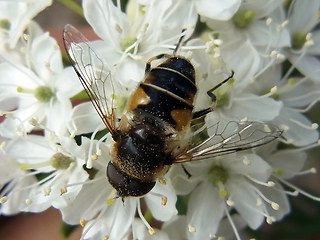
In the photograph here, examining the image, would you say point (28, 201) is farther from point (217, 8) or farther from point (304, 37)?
point (304, 37)

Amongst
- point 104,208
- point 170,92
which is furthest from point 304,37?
point 104,208

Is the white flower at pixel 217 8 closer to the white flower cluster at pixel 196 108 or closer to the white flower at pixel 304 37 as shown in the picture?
the white flower cluster at pixel 196 108

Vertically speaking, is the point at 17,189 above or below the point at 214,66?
below

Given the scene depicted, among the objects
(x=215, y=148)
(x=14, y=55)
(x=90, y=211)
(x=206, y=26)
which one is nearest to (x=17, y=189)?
(x=90, y=211)

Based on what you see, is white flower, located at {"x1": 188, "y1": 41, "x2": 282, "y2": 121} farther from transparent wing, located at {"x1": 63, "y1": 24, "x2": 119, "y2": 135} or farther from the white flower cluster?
transparent wing, located at {"x1": 63, "y1": 24, "x2": 119, "y2": 135}

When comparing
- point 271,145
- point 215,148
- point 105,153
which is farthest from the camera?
point 271,145

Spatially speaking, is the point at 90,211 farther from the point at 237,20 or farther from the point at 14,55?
the point at 237,20
